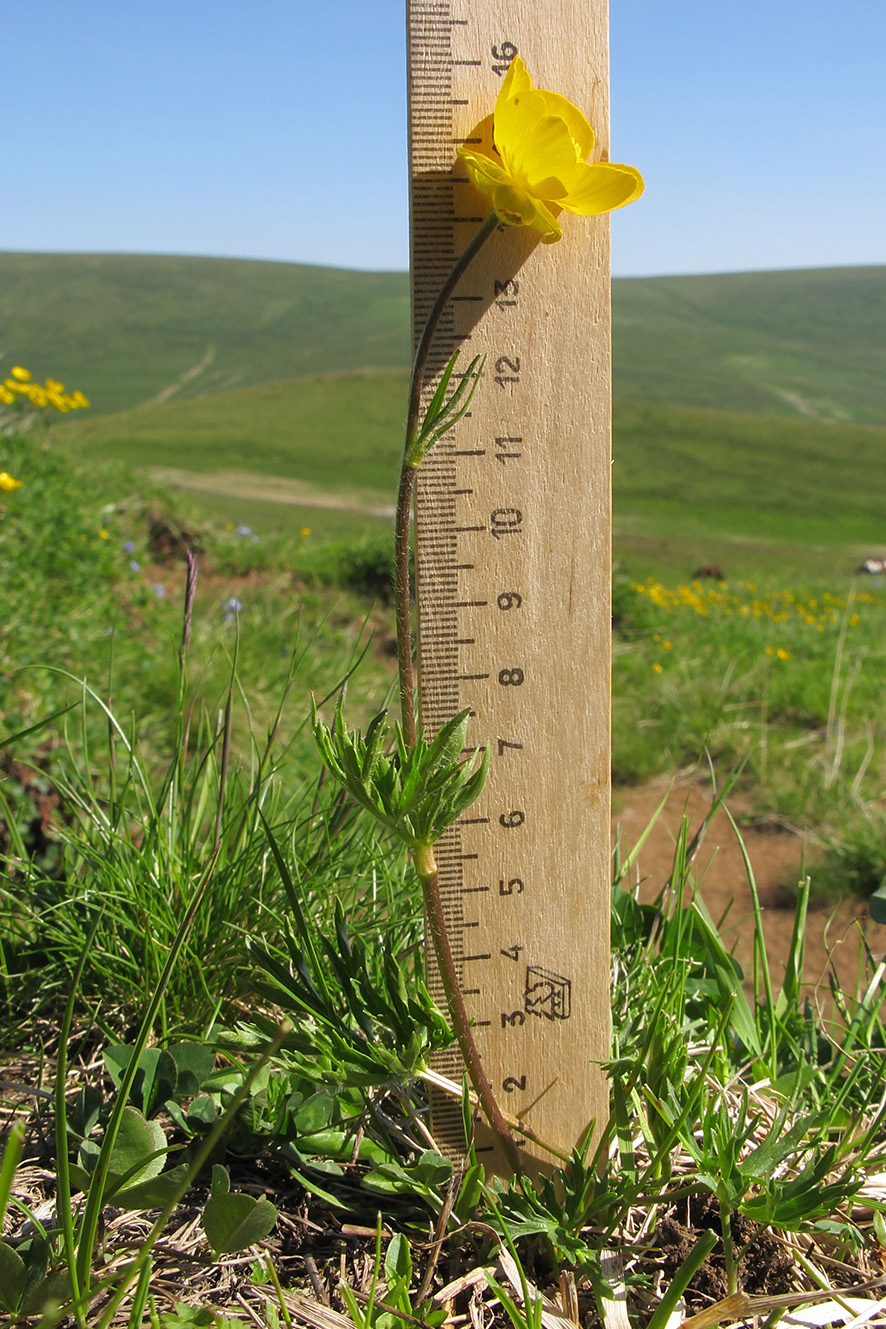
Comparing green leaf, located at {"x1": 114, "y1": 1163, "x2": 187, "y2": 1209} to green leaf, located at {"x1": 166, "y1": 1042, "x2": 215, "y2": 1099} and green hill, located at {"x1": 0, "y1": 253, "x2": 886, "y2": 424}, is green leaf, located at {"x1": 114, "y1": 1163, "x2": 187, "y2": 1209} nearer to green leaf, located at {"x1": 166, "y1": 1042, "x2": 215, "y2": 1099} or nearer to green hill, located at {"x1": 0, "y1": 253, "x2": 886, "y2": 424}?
green leaf, located at {"x1": 166, "y1": 1042, "x2": 215, "y2": 1099}

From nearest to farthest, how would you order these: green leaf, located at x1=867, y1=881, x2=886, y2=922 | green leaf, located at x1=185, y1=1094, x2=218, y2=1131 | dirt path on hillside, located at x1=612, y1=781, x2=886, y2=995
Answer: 1. green leaf, located at x1=185, y1=1094, x2=218, y2=1131
2. green leaf, located at x1=867, y1=881, x2=886, y2=922
3. dirt path on hillside, located at x1=612, y1=781, x2=886, y2=995

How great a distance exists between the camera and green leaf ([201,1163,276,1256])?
0.96 meters

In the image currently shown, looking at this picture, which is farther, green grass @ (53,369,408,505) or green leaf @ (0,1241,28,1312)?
green grass @ (53,369,408,505)

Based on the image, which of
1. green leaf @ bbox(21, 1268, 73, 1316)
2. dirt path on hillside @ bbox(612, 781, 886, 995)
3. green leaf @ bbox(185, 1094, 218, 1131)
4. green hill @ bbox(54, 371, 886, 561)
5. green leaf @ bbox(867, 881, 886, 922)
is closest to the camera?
green leaf @ bbox(21, 1268, 73, 1316)

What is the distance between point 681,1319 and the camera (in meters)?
1.07

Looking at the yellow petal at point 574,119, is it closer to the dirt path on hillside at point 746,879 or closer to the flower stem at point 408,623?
the flower stem at point 408,623

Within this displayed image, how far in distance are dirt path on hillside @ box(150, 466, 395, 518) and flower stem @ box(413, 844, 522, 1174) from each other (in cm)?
1572

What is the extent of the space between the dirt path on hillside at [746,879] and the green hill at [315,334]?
4366cm

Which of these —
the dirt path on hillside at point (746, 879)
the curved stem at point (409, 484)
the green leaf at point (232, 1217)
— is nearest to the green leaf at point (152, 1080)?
the green leaf at point (232, 1217)

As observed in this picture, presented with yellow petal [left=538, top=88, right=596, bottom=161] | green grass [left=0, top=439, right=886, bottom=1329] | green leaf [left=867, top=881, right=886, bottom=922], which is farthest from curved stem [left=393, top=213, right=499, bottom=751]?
green leaf [left=867, top=881, right=886, bottom=922]

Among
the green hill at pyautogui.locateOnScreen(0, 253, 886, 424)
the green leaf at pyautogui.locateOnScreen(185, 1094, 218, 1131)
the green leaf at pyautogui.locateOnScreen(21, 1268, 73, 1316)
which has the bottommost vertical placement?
the green leaf at pyautogui.locateOnScreen(21, 1268, 73, 1316)

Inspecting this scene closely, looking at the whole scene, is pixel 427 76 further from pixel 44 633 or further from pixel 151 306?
pixel 151 306

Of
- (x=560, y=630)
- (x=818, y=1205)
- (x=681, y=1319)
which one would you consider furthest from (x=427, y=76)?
(x=681, y=1319)

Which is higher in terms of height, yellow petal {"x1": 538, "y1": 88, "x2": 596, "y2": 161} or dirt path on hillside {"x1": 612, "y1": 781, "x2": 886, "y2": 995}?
yellow petal {"x1": 538, "y1": 88, "x2": 596, "y2": 161}
